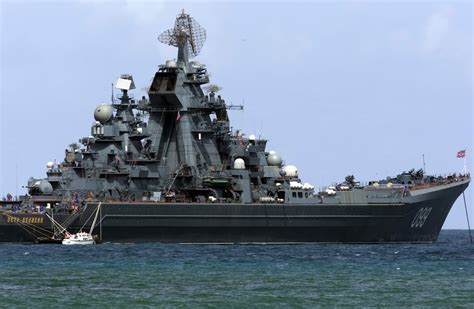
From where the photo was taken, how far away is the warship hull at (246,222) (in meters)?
85.6

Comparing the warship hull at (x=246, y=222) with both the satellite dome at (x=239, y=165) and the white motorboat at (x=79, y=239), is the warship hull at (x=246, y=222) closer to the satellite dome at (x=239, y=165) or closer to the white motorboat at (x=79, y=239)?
the white motorboat at (x=79, y=239)

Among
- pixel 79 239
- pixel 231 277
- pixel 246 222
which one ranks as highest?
pixel 246 222

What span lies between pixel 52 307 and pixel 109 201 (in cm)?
4026

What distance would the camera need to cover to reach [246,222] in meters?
89.0

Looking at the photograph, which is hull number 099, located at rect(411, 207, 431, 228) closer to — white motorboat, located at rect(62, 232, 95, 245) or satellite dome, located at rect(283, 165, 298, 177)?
satellite dome, located at rect(283, 165, 298, 177)

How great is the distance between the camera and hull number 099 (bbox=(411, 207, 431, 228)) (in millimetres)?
94600

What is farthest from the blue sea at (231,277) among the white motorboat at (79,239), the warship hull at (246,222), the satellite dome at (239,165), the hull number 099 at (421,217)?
the satellite dome at (239,165)

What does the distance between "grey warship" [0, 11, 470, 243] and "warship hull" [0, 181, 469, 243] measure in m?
0.08

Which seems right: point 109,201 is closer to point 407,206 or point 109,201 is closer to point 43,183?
point 43,183

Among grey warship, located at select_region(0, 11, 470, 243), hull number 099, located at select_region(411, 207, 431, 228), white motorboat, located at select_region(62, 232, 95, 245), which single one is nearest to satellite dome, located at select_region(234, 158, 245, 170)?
grey warship, located at select_region(0, 11, 470, 243)

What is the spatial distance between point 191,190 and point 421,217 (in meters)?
20.8

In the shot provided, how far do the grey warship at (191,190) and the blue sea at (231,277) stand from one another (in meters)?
3.85

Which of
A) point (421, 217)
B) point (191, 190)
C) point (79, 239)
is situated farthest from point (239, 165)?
point (421, 217)

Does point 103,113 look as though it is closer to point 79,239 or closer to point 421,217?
point 79,239
